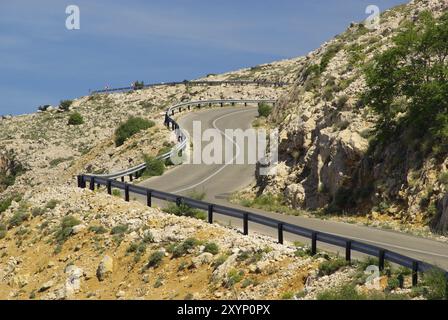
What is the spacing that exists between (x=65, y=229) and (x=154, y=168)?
66.0 feet

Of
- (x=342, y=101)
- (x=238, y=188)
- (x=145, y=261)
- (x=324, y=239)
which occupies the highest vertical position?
(x=342, y=101)

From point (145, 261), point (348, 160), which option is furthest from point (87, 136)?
point (145, 261)

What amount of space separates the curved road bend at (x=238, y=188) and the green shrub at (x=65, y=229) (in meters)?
5.25

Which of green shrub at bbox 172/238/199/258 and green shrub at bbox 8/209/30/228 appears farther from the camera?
green shrub at bbox 8/209/30/228

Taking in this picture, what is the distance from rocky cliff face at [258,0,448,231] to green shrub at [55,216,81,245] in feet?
40.0

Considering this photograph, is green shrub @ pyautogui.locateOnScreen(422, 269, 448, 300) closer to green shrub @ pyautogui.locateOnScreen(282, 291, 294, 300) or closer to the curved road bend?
the curved road bend

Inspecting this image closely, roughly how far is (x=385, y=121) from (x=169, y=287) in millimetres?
16787

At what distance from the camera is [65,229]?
25250 millimetres

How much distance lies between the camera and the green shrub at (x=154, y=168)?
4491 centimetres

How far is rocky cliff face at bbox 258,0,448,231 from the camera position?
28.6 meters

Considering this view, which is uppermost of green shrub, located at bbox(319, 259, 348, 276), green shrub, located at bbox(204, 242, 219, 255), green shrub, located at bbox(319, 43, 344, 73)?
green shrub, located at bbox(319, 43, 344, 73)

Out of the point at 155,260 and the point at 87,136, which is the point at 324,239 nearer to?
the point at 155,260

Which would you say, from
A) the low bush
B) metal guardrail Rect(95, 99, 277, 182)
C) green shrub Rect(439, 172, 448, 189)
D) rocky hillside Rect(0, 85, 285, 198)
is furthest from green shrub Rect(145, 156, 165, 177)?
green shrub Rect(439, 172, 448, 189)
